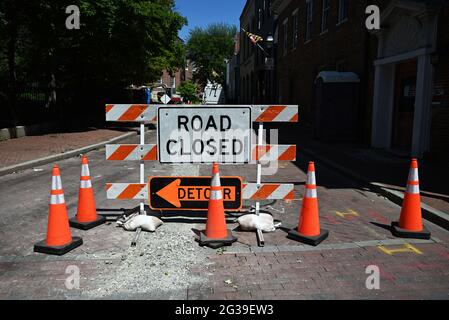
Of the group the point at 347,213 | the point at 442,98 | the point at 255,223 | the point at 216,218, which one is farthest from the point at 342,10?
the point at 216,218

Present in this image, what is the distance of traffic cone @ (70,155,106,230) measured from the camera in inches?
203

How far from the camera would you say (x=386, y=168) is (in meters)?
9.05

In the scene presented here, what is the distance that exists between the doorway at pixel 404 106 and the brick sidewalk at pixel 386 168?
64 cm

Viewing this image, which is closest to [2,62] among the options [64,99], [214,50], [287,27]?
[64,99]

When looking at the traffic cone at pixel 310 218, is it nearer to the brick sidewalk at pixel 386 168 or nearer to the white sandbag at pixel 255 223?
the white sandbag at pixel 255 223

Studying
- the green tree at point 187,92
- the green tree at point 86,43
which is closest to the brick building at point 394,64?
the green tree at point 86,43

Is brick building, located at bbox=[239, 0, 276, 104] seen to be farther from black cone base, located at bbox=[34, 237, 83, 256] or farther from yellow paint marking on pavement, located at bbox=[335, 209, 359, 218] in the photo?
black cone base, located at bbox=[34, 237, 83, 256]

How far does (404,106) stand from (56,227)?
10232mm

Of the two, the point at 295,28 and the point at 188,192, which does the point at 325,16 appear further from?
the point at 188,192

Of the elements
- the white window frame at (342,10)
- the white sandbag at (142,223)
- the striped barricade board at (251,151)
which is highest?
the white window frame at (342,10)

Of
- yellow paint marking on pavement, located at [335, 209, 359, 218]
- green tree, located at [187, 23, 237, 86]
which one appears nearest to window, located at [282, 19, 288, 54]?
yellow paint marking on pavement, located at [335, 209, 359, 218]

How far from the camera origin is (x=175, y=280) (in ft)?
12.1

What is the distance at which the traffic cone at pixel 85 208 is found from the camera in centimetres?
517

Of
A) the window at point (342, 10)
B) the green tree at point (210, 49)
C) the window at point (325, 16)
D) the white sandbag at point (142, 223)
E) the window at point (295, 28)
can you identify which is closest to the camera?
the white sandbag at point (142, 223)
